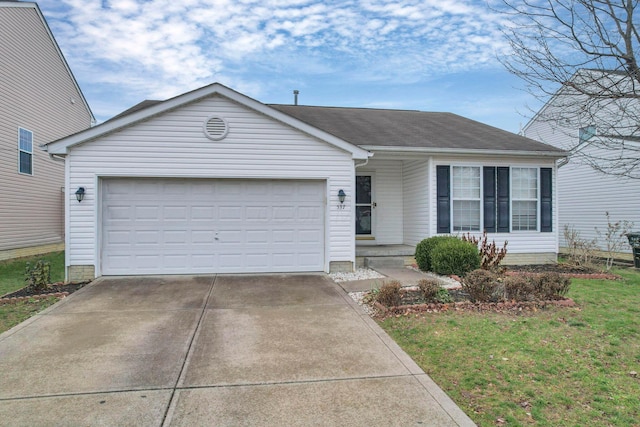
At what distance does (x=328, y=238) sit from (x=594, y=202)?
12.3m

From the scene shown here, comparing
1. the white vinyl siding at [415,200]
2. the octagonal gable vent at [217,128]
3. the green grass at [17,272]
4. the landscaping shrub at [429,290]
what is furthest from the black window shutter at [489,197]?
the green grass at [17,272]

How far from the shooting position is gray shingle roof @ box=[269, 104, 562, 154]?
36.6 feet

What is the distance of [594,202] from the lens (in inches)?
629

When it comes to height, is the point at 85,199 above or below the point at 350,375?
above

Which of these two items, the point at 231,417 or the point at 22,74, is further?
the point at 22,74

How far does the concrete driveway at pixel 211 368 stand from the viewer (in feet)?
11.0

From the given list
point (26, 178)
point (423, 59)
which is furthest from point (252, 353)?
point (26, 178)

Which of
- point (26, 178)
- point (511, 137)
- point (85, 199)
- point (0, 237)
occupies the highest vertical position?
point (511, 137)

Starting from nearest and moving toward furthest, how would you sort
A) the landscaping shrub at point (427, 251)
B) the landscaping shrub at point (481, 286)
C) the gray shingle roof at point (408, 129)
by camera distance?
the landscaping shrub at point (481, 286), the landscaping shrub at point (427, 251), the gray shingle roof at point (408, 129)

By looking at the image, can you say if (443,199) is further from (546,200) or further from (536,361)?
(536,361)

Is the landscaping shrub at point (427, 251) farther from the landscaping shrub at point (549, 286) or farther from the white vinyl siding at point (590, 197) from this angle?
the white vinyl siding at point (590, 197)

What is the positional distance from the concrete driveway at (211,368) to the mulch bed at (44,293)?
84 centimetres

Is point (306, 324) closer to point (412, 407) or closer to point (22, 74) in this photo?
point (412, 407)

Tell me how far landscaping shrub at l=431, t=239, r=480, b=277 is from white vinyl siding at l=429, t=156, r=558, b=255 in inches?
67.3
